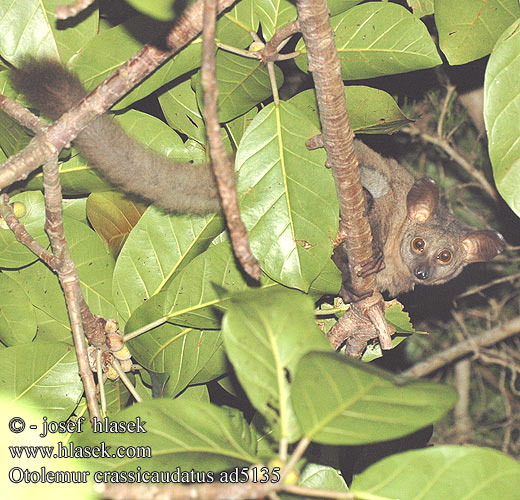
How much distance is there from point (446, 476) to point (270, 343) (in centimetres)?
48

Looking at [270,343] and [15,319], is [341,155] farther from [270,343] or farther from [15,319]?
[15,319]

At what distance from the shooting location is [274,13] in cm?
188

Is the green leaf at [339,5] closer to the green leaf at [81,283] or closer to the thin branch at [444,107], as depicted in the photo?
the green leaf at [81,283]

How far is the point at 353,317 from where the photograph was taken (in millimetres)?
2293

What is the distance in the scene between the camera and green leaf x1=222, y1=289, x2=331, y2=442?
4.09 ft

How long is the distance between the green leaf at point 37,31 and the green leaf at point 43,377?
92 cm

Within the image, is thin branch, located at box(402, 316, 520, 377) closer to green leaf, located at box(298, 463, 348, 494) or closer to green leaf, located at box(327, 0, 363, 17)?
green leaf, located at box(298, 463, 348, 494)

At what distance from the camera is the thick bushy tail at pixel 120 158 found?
1.80m

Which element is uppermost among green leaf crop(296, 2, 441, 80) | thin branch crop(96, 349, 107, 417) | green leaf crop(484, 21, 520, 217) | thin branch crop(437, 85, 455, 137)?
thin branch crop(437, 85, 455, 137)

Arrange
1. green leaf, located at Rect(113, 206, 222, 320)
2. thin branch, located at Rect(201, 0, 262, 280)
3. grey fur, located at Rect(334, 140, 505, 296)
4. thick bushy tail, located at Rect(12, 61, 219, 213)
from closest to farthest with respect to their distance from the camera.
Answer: thin branch, located at Rect(201, 0, 262, 280)
thick bushy tail, located at Rect(12, 61, 219, 213)
green leaf, located at Rect(113, 206, 222, 320)
grey fur, located at Rect(334, 140, 505, 296)

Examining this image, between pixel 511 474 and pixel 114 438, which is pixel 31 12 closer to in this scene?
pixel 114 438

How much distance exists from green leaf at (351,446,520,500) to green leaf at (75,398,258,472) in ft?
0.97

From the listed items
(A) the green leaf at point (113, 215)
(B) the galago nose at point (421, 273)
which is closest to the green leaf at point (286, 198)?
(A) the green leaf at point (113, 215)

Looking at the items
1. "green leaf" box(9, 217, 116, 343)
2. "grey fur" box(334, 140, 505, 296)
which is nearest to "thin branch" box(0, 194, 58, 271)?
"green leaf" box(9, 217, 116, 343)
